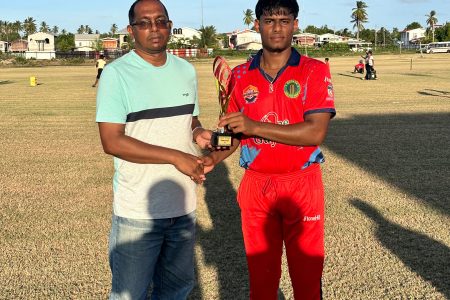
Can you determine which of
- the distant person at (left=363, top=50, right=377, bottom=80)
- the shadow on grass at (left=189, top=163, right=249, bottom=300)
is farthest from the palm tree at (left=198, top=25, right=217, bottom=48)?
the shadow on grass at (left=189, top=163, right=249, bottom=300)

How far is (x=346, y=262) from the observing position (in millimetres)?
4613

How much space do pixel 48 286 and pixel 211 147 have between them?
2202 millimetres

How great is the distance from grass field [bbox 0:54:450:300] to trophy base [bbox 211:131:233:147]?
1.69 meters

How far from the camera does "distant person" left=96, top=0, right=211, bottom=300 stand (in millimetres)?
2574

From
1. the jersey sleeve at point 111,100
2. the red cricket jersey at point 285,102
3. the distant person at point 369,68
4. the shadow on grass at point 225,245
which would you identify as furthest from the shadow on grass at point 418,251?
the distant person at point 369,68

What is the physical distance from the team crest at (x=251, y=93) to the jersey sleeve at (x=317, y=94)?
275mm

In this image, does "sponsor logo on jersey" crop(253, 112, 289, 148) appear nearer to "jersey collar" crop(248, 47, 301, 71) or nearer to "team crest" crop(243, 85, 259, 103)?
"team crest" crop(243, 85, 259, 103)

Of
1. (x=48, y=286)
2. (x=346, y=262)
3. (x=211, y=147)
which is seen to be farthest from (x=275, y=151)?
(x=48, y=286)

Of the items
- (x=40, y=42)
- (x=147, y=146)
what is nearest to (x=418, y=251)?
(x=147, y=146)

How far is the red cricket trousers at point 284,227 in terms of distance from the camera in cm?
288

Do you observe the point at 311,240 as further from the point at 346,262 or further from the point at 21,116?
the point at 21,116

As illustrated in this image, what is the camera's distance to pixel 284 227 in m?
2.97

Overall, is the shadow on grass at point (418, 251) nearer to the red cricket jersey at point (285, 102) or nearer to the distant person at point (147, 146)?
the red cricket jersey at point (285, 102)

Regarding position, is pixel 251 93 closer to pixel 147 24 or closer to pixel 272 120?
pixel 272 120
